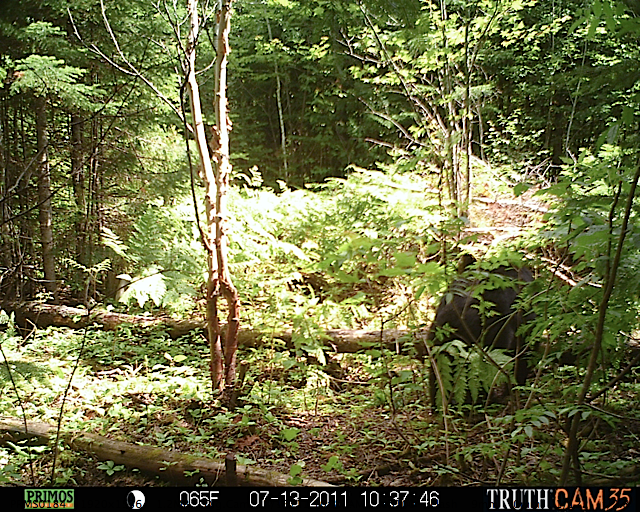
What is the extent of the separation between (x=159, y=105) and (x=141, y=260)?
1981mm

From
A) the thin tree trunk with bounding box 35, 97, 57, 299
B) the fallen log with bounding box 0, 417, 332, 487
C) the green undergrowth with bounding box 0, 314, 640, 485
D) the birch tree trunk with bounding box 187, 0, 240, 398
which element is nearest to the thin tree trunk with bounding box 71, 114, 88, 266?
the thin tree trunk with bounding box 35, 97, 57, 299

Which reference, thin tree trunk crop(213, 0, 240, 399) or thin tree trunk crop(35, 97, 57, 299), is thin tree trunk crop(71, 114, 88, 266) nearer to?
thin tree trunk crop(35, 97, 57, 299)

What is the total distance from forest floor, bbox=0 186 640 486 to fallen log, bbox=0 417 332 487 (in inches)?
2.7

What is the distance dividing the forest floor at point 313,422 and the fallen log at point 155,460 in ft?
0.23

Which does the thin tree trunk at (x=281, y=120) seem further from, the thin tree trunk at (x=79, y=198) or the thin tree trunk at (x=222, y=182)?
the thin tree trunk at (x=222, y=182)

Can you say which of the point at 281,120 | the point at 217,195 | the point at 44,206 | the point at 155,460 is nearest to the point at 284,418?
the point at 155,460

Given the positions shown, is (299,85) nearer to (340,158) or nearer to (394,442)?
(340,158)

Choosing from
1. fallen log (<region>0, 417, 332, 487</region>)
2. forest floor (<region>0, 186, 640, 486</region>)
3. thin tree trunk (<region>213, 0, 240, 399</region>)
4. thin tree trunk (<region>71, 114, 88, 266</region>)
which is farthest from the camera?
thin tree trunk (<region>71, 114, 88, 266</region>)

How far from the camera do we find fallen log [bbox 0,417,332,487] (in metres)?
2.81

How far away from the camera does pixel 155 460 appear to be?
3092mm

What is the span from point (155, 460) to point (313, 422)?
120cm

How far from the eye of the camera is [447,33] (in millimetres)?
5086

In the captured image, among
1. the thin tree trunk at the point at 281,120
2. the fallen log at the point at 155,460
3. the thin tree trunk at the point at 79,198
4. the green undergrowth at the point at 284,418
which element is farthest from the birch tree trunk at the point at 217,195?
the thin tree trunk at the point at 281,120

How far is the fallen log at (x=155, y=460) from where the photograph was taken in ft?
9.23
